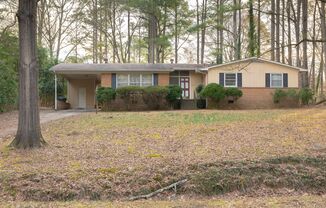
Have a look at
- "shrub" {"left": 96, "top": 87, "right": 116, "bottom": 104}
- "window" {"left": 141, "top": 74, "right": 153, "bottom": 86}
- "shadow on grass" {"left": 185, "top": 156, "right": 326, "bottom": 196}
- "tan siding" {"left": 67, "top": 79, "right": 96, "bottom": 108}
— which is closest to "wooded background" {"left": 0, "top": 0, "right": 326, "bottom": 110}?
"tan siding" {"left": 67, "top": 79, "right": 96, "bottom": 108}

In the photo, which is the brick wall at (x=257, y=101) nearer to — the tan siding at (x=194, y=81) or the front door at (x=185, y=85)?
the tan siding at (x=194, y=81)

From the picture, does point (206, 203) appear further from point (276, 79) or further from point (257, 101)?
point (276, 79)

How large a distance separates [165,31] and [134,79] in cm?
1129

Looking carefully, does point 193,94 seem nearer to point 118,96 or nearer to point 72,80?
point 118,96

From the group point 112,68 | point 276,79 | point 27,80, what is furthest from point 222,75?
point 27,80

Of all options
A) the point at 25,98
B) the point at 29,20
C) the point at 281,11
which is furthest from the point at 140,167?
the point at 281,11

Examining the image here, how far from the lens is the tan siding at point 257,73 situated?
77.9 ft

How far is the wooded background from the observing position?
29.8 m

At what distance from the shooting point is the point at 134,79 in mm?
24688

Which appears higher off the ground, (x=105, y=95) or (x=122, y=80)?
(x=122, y=80)

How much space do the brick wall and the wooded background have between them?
21.8 ft

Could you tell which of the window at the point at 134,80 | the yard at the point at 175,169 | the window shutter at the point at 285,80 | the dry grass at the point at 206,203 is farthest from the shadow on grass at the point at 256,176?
the window at the point at 134,80

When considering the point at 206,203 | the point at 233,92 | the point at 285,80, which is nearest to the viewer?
the point at 206,203

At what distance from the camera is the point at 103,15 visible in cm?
3431
